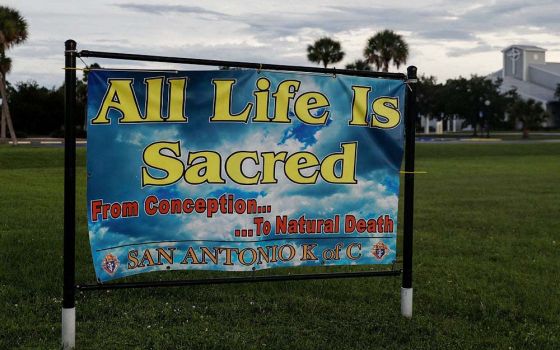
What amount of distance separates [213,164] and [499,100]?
236 feet

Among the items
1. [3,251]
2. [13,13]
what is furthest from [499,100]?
[3,251]

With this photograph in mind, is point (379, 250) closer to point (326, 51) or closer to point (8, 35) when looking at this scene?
point (8, 35)

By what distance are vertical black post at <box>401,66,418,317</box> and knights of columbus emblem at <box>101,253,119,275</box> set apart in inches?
94.7

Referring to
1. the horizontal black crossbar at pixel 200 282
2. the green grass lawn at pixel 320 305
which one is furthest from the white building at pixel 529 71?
the horizontal black crossbar at pixel 200 282

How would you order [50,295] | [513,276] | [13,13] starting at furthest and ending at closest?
[13,13], [513,276], [50,295]

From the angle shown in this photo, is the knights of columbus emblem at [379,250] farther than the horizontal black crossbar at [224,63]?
Yes

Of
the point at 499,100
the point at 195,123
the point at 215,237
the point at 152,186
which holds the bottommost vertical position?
the point at 215,237

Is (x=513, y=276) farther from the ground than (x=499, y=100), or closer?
closer

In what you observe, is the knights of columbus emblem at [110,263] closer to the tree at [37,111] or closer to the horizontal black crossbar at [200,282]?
the horizontal black crossbar at [200,282]

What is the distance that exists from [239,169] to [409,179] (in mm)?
1479

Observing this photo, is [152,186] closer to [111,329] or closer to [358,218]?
[111,329]

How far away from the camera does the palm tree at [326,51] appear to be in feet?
209

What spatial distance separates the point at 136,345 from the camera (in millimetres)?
4828

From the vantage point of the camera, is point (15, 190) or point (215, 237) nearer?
point (215, 237)
